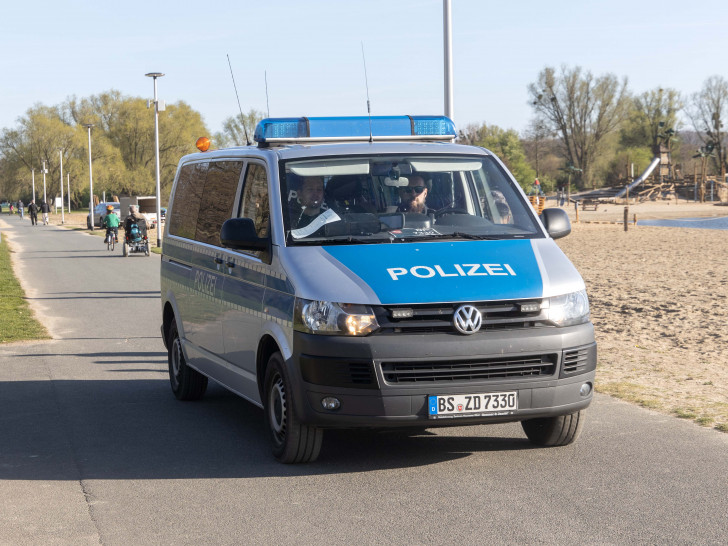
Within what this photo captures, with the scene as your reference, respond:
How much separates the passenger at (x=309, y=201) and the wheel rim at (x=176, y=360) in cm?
261

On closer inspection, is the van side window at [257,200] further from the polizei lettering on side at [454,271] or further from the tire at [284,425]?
the polizei lettering on side at [454,271]

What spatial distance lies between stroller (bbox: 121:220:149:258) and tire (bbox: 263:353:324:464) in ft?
89.6

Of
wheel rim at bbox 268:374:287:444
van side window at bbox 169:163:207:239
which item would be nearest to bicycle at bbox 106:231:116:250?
van side window at bbox 169:163:207:239

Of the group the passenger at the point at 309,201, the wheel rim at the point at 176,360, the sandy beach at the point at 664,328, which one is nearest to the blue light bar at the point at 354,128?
the passenger at the point at 309,201

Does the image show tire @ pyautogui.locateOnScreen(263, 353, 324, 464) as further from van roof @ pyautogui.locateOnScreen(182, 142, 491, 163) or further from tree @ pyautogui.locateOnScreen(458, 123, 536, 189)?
tree @ pyautogui.locateOnScreen(458, 123, 536, 189)

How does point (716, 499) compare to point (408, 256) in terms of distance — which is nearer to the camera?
point (716, 499)

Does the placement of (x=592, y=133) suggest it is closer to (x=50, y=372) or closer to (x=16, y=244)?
(x=16, y=244)

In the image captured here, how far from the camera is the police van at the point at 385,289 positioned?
5922mm

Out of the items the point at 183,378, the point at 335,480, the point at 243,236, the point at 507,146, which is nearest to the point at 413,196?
the point at 243,236

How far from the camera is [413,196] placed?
22.8ft

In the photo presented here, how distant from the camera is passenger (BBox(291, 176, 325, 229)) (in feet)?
22.1

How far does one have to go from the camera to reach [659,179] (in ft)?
388

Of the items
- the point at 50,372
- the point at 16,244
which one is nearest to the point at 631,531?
the point at 50,372

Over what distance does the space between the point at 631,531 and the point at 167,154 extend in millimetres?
106060
